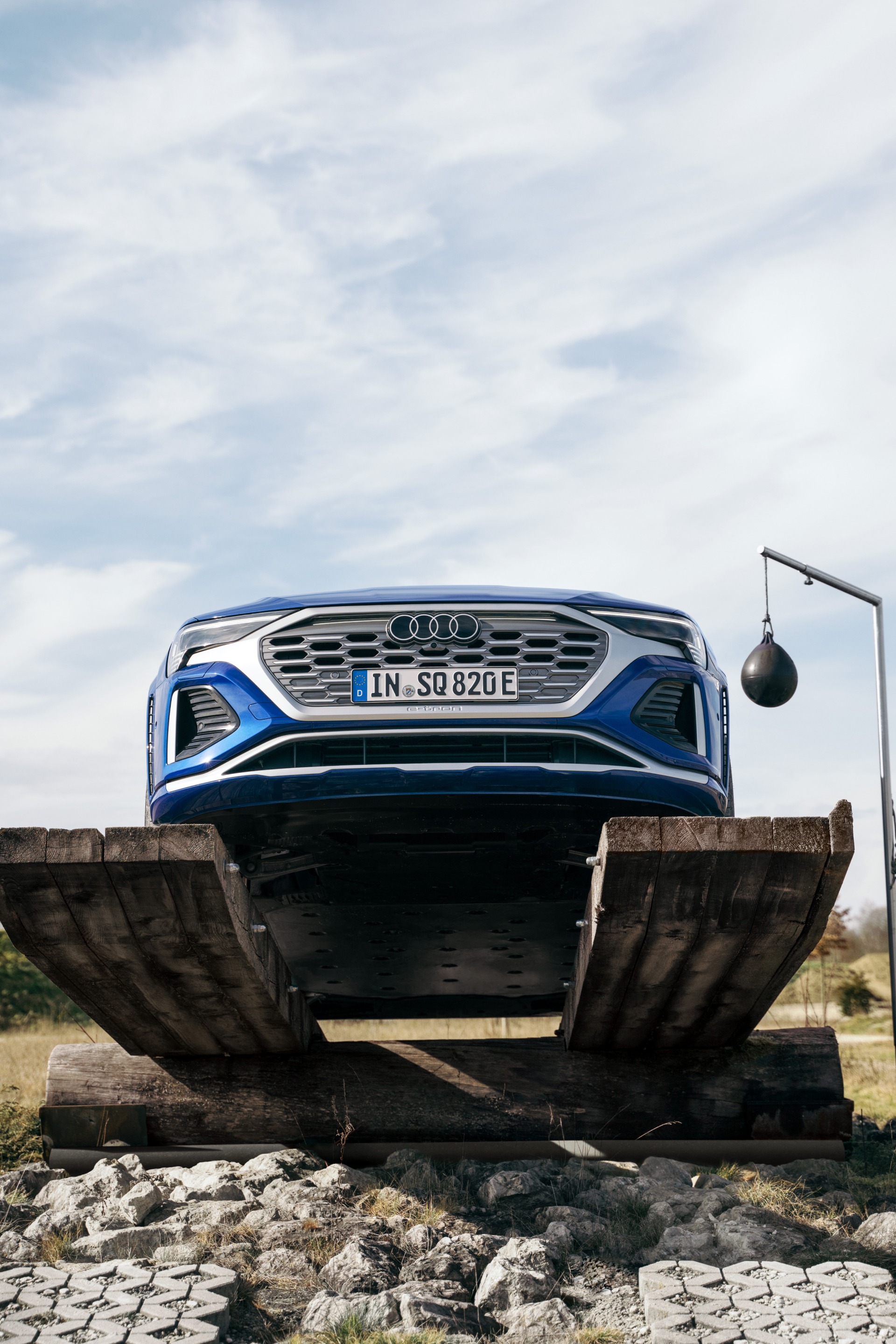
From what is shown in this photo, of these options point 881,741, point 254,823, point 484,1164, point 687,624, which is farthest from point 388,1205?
point 881,741

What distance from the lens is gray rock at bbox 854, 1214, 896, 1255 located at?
3766 millimetres

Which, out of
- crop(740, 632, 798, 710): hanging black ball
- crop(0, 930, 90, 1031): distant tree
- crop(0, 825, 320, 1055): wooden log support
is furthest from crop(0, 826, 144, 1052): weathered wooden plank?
crop(0, 930, 90, 1031): distant tree

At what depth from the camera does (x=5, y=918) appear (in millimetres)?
3697

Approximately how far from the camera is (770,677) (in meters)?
8.20

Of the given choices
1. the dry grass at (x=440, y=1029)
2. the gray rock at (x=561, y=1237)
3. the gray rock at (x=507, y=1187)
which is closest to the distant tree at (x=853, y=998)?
the dry grass at (x=440, y=1029)

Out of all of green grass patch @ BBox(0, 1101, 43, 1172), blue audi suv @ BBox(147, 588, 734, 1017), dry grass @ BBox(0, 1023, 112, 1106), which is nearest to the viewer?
blue audi suv @ BBox(147, 588, 734, 1017)

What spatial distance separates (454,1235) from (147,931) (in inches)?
52.9

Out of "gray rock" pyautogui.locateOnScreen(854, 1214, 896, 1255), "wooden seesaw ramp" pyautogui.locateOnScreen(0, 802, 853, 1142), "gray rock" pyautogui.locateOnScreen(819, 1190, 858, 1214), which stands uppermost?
"wooden seesaw ramp" pyautogui.locateOnScreen(0, 802, 853, 1142)

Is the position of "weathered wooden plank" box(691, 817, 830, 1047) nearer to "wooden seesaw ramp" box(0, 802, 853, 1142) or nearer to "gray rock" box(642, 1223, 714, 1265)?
"wooden seesaw ramp" box(0, 802, 853, 1142)

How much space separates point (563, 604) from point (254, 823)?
4.26ft

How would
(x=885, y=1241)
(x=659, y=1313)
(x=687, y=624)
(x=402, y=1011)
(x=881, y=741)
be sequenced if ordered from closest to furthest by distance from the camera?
(x=659, y=1313)
(x=885, y=1241)
(x=687, y=624)
(x=402, y=1011)
(x=881, y=741)

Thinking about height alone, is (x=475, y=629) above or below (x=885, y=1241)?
above

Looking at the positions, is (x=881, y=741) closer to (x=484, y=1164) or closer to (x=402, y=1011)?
(x=402, y=1011)

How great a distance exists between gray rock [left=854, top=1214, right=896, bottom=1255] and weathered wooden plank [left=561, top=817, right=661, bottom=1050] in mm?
1045
